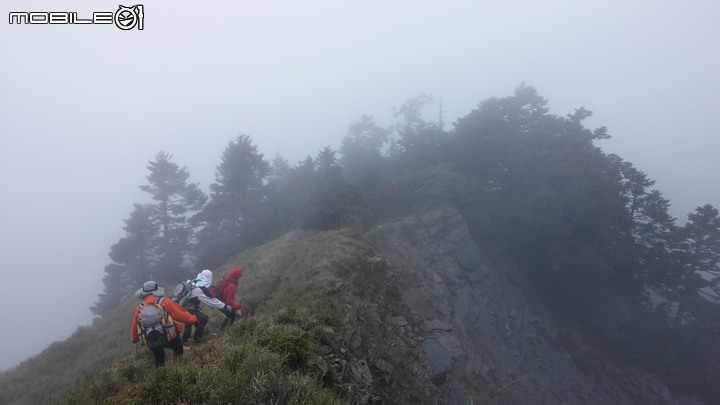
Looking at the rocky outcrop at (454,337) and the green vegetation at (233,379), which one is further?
the rocky outcrop at (454,337)

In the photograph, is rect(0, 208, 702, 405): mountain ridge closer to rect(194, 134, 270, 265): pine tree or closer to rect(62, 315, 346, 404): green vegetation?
rect(62, 315, 346, 404): green vegetation

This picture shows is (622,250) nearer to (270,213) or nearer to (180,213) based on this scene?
(270,213)

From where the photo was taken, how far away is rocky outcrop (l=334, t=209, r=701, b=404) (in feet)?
33.9

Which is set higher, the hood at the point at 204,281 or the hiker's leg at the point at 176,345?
the hood at the point at 204,281

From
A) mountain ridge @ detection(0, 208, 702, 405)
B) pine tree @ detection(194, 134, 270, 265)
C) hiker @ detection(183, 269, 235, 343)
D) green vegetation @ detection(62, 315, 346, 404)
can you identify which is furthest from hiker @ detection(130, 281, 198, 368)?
pine tree @ detection(194, 134, 270, 265)

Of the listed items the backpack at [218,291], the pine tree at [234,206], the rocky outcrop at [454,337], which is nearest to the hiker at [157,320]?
the backpack at [218,291]

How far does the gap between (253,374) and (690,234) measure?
122ft

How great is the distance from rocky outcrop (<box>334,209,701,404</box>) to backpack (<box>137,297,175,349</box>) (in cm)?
356

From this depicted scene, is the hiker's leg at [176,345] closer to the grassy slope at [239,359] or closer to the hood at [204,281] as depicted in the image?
the grassy slope at [239,359]

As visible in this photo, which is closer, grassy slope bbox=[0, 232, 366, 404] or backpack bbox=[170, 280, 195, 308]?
grassy slope bbox=[0, 232, 366, 404]

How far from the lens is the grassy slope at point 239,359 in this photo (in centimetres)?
468

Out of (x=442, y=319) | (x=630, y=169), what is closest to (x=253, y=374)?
(x=442, y=319)

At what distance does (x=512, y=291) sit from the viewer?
90.6ft

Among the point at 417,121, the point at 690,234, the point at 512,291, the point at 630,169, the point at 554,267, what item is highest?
the point at 417,121
